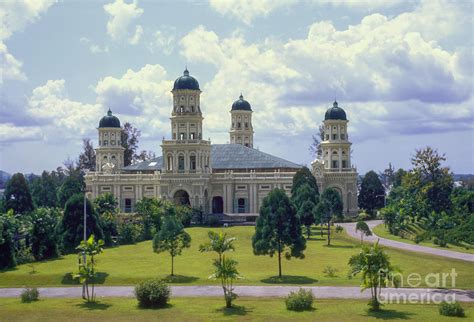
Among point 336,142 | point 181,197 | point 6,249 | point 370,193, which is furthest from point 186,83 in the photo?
point 6,249

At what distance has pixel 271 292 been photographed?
4631cm

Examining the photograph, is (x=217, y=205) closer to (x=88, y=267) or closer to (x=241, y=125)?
(x=241, y=125)

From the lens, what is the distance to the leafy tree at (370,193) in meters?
109

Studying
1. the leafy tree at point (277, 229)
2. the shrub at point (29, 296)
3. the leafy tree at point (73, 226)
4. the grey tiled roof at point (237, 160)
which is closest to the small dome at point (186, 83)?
the grey tiled roof at point (237, 160)

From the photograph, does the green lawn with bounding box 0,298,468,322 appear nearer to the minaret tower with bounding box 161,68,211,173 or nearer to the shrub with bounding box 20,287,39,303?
the shrub with bounding box 20,287,39,303

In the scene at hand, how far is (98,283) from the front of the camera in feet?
168

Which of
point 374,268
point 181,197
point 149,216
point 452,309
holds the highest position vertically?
point 181,197

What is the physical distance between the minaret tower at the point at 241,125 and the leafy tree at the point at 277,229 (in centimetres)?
7343

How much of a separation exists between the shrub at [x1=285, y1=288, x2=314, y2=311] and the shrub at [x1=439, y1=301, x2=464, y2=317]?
7480 mm

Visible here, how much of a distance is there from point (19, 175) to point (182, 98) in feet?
83.7

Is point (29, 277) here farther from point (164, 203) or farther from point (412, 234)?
point (412, 234)

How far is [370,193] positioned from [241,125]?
29.3 m

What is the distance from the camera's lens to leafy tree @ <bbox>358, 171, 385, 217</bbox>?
108938mm

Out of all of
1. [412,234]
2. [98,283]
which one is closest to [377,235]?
[412,234]
